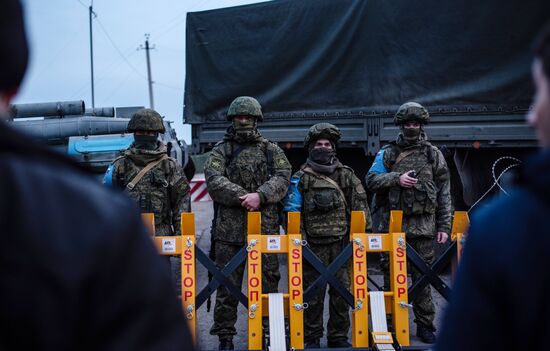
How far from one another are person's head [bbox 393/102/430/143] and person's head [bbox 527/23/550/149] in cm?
446

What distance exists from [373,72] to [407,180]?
279 centimetres

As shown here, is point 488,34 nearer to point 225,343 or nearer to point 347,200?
point 347,200

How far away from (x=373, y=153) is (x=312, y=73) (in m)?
1.43

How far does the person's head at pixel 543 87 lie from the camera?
1.24m

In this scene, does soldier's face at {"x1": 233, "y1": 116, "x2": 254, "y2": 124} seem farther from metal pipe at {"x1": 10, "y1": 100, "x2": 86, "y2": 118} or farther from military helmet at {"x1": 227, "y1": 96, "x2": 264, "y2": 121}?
metal pipe at {"x1": 10, "y1": 100, "x2": 86, "y2": 118}

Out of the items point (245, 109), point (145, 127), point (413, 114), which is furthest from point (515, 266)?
point (145, 127)

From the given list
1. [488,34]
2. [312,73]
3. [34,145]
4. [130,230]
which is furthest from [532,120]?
[312,73]

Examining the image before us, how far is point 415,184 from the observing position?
5574mm

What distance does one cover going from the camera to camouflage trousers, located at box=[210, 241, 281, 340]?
520cm

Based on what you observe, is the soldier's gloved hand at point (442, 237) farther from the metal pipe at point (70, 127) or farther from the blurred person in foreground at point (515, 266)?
the metal pipe at point (70, 127)

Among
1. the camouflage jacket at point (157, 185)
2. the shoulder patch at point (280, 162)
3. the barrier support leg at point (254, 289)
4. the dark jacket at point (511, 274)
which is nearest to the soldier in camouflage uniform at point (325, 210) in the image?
the shoulder patch at point (280, 162)

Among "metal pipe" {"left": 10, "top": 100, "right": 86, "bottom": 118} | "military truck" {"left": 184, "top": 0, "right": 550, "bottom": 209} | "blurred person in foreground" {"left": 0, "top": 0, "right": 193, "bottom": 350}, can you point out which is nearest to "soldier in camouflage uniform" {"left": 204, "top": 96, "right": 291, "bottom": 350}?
"military truck" {"left": 184, "top": 0, "right": 550, "bottom": 209}

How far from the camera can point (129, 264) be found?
1011 millimetres

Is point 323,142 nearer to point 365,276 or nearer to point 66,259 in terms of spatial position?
point 365,276
